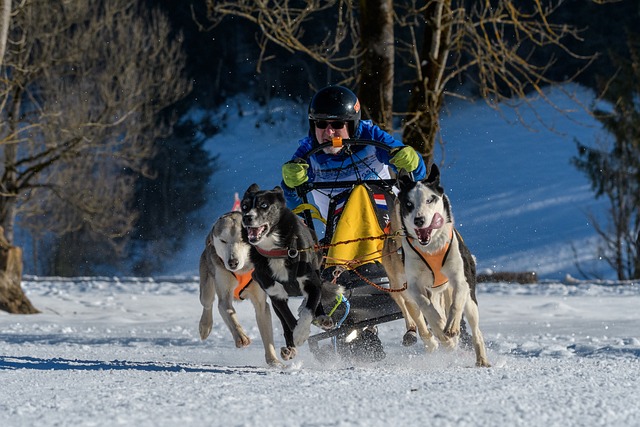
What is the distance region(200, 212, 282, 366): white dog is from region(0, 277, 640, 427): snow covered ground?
0.24 m

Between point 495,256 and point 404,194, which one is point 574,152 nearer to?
point 495,256

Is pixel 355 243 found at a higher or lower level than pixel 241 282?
higher

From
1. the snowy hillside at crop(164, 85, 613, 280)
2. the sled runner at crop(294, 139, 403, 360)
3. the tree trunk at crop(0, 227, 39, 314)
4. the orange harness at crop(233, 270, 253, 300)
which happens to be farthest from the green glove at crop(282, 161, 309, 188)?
the snowy hillside at crop(164, 85, 613, 280)

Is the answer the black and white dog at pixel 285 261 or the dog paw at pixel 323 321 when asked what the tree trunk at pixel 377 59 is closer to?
the black and white dog at pixel 285 261

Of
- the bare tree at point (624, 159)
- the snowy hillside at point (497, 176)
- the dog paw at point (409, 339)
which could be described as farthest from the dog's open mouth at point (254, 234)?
the snowy hillside at point (497, 176)

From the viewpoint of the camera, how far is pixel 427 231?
5.48 m

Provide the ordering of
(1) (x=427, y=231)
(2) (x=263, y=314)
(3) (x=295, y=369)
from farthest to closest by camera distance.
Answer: (2) (x=263, y=314) < (3) (x=295, y=369) < (1) (x=427, y=231)

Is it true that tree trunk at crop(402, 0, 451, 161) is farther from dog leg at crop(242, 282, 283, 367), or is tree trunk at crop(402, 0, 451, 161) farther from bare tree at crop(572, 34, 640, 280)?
bare tree at crop(572, 34, 640, 280)

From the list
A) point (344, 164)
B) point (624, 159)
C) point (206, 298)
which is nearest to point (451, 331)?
point (344, 164)

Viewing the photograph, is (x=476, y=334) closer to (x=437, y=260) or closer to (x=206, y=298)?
(x=437, y=260)

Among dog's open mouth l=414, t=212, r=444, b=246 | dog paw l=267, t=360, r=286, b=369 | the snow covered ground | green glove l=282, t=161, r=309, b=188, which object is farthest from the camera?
green glove l=282, t=161, r=309, b=188

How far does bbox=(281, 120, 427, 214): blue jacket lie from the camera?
6.72 metres

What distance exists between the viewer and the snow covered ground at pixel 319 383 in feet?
13.1

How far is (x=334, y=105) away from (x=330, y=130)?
184 millimetres
